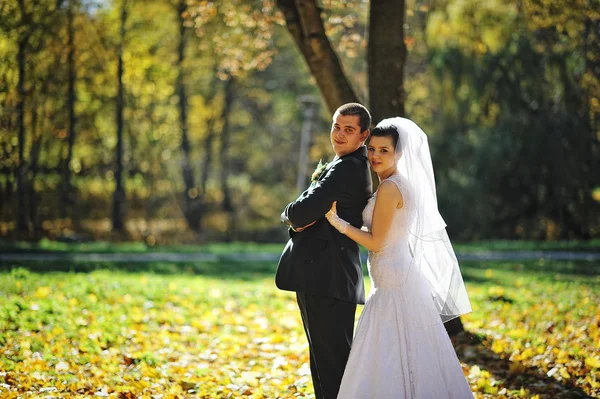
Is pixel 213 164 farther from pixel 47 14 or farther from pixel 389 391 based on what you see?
pixel 389 391

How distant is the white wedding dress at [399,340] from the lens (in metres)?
4.54

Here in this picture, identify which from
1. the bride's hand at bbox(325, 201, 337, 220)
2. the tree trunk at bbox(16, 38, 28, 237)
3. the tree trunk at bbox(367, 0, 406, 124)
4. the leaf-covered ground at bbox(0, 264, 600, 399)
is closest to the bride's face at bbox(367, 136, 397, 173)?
the bride's hand at bbox(325, 201, 337, 220)

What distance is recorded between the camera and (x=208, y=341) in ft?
26.5

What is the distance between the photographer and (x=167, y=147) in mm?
30109

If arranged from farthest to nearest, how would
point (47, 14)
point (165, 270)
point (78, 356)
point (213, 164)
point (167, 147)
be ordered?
point (213, 164) < point (167, 147) < point (47, 14) < point (165, 270) < point (78, 356)

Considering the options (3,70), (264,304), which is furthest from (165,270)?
(3,70)

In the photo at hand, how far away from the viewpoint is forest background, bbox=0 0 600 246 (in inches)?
747

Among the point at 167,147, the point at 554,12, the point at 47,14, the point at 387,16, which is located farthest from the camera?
the point at 167,147

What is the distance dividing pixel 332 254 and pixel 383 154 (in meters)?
0.81

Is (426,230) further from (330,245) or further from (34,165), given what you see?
(34,165)

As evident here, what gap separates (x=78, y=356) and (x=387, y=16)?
491 centimetres

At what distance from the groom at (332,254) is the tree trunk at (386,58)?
299 cm

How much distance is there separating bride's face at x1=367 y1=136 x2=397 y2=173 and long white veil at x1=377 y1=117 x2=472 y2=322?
66mm

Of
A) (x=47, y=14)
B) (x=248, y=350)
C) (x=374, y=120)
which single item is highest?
(x=47, y=14)
